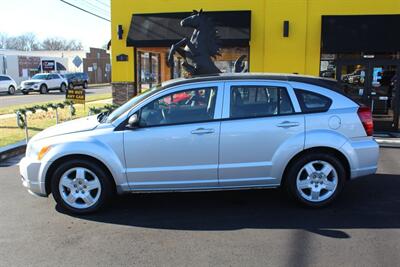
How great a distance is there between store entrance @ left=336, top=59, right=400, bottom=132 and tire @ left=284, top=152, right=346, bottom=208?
7.56 m

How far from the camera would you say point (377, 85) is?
40.3 feet

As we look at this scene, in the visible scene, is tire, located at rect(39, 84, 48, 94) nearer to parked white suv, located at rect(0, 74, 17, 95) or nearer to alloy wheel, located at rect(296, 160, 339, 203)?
parked white suv, located at rect(0, 74, 17, 95)

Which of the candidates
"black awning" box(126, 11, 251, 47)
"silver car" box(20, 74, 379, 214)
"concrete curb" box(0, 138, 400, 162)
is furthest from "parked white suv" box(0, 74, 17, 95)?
"silver car" box(20, 74, 379, 214)

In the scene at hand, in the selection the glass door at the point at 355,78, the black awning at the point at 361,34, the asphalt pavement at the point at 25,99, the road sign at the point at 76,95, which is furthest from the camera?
the asphalt pavement at the point at 25,99

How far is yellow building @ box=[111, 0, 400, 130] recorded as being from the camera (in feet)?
40.0

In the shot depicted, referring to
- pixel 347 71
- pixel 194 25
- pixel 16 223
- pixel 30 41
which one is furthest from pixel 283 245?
pixel 30 41

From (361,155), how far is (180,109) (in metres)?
2.32

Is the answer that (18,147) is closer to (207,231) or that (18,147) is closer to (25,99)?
(207,231)

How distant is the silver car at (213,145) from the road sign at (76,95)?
862 cm

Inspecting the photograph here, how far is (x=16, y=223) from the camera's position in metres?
5.00

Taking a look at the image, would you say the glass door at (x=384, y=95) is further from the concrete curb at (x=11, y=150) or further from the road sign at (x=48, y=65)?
the road sign at (x=48, y=65)

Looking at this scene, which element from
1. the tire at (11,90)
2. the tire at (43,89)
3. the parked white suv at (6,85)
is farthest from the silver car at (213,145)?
the tire at (43,89)

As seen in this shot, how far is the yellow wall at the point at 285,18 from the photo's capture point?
12.6 metres

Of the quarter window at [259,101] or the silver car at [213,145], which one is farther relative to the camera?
the quarter window at [259,101]
